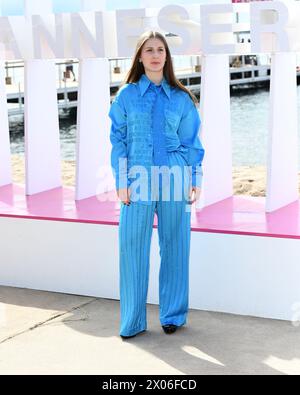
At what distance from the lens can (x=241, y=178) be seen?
845 centimetres

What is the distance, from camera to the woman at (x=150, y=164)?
12.7 ft

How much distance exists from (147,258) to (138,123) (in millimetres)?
631

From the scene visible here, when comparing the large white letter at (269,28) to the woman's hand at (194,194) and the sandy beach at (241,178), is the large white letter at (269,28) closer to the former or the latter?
the woman's hand at (194,194)

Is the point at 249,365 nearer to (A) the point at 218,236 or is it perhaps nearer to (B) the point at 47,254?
(A) the point at 218,236

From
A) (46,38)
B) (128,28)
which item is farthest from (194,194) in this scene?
(46,38)

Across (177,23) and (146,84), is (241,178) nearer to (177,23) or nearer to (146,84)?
(177,23)

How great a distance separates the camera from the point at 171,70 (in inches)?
154

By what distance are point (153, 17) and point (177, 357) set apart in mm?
2007

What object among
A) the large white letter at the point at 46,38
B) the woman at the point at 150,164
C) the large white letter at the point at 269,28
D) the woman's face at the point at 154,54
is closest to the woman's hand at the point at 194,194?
the woman at the point at 150,164

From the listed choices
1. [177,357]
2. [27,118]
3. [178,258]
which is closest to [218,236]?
[178,258]

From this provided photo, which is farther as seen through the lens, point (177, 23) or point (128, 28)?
point (128, 28)

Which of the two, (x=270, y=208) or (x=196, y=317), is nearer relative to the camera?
(x=196, y=317)
